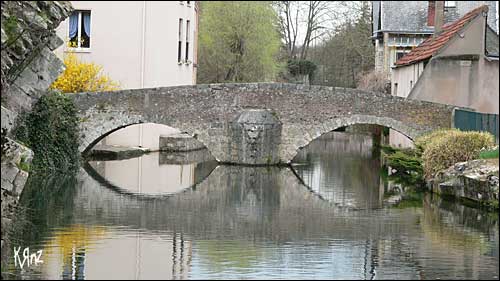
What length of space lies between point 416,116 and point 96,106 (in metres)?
8.97

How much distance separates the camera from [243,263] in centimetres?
1132

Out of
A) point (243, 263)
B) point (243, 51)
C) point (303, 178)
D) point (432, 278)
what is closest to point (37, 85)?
point (243, 263)

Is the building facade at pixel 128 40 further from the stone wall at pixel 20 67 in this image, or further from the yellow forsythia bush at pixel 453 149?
the stone wall at pixel 20 67

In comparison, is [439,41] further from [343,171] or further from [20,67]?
[20,67]

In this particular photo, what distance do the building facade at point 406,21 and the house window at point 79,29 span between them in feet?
48.1

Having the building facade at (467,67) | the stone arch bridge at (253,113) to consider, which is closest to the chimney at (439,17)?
the building facade at (467,67)

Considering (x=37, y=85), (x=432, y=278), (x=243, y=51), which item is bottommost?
(x=432, y=278)

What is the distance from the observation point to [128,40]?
30109mm

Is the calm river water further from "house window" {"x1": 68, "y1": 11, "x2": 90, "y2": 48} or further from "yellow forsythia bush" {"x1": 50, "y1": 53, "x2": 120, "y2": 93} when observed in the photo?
"house window" {"x1": 68, "y1": 11, "x2": 90, "y2": 48}

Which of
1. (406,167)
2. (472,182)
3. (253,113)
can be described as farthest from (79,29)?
(472,182)

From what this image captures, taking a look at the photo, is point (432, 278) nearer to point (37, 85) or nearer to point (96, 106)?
point (37, 85)

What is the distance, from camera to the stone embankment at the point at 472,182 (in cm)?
1758

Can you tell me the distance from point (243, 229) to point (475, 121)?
37.4 feet

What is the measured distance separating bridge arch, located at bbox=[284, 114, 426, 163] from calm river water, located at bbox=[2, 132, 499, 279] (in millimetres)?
2137
